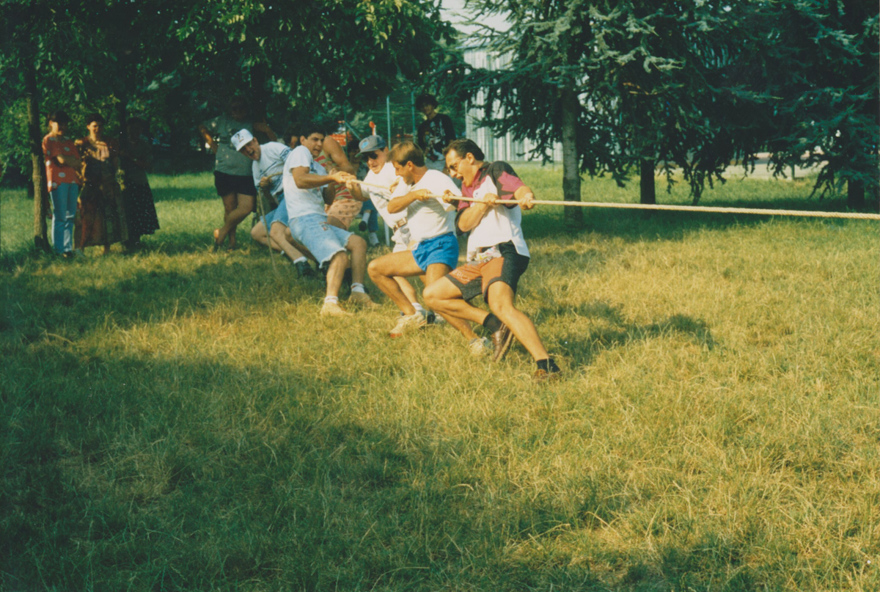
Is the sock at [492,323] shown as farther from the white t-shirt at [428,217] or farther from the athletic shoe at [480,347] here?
the white t-shirt at [428,217]

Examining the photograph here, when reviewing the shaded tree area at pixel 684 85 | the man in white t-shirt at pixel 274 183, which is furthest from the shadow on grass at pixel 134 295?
the shaded tree area at pixel 684 85

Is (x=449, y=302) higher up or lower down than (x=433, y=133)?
lower down

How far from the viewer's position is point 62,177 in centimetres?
1097

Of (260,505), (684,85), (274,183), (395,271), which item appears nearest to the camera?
(260,505)

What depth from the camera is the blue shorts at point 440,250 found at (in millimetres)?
6723

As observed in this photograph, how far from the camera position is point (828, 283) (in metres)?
7.76

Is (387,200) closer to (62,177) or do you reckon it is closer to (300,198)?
(300,198)

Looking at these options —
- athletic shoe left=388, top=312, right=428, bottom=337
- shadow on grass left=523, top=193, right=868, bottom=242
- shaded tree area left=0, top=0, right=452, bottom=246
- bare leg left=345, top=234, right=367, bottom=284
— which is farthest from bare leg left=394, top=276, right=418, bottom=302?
shadow on grass left=523, top=193, right=868, bottom=242

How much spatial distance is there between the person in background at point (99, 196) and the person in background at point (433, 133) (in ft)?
14.8

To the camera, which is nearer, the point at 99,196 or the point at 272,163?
the point at 272,163

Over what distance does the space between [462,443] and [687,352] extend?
7.03ft

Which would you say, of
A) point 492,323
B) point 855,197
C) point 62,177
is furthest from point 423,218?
point 855,197

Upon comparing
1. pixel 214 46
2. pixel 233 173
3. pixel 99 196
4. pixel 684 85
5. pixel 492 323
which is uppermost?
pixel 214 46

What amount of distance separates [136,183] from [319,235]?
5.66 metres
